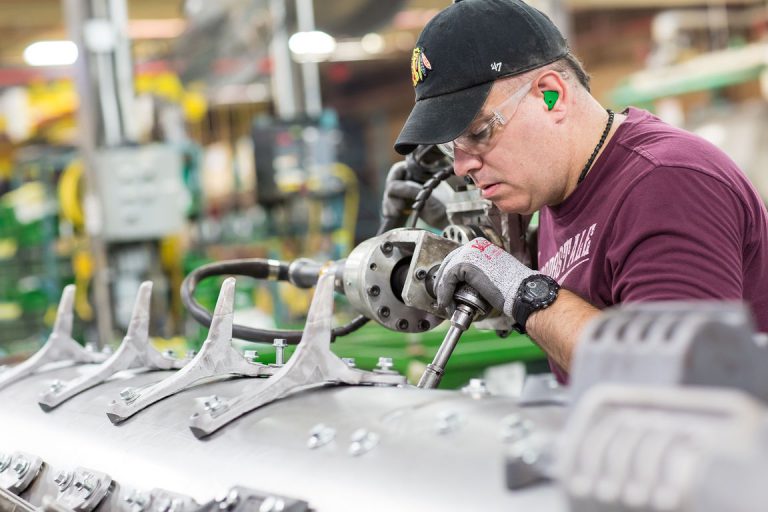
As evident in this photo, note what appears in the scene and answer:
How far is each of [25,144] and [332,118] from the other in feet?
24.0

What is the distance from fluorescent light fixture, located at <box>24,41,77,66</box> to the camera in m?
10.9

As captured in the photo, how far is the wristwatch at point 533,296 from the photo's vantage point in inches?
60.2

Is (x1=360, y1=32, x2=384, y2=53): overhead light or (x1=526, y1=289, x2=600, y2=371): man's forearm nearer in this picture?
(x1=526, y1=289, x2=600, y2=371): man's forearm

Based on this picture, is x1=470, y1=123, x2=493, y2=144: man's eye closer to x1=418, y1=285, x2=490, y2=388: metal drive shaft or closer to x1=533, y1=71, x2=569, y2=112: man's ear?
x1=533, y1=71, x2=569, y2=112: man's ear

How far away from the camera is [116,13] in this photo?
4953mm

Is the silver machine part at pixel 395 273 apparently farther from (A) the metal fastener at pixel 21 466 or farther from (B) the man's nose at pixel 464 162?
(A) the metal fastener at pixel 21 466

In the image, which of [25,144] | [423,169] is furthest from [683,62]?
[25,144]

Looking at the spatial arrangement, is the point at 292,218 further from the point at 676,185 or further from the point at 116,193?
the point at 676,185

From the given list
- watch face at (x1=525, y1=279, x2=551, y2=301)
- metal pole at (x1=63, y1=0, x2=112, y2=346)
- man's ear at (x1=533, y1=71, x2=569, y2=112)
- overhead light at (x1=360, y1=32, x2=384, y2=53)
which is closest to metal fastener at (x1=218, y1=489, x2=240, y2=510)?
watch face at (x1=525, y1=279, x2=551, y2=301)

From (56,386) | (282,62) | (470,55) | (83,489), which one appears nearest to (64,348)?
(56,386)

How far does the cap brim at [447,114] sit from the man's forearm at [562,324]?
0.98 feet

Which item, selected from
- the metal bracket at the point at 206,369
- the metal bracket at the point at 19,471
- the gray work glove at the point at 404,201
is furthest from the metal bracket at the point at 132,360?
the gray work glove at the point at 404,201

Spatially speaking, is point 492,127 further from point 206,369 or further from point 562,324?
point 206,369

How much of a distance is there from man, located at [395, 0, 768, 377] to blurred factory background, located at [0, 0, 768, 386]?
809mm
